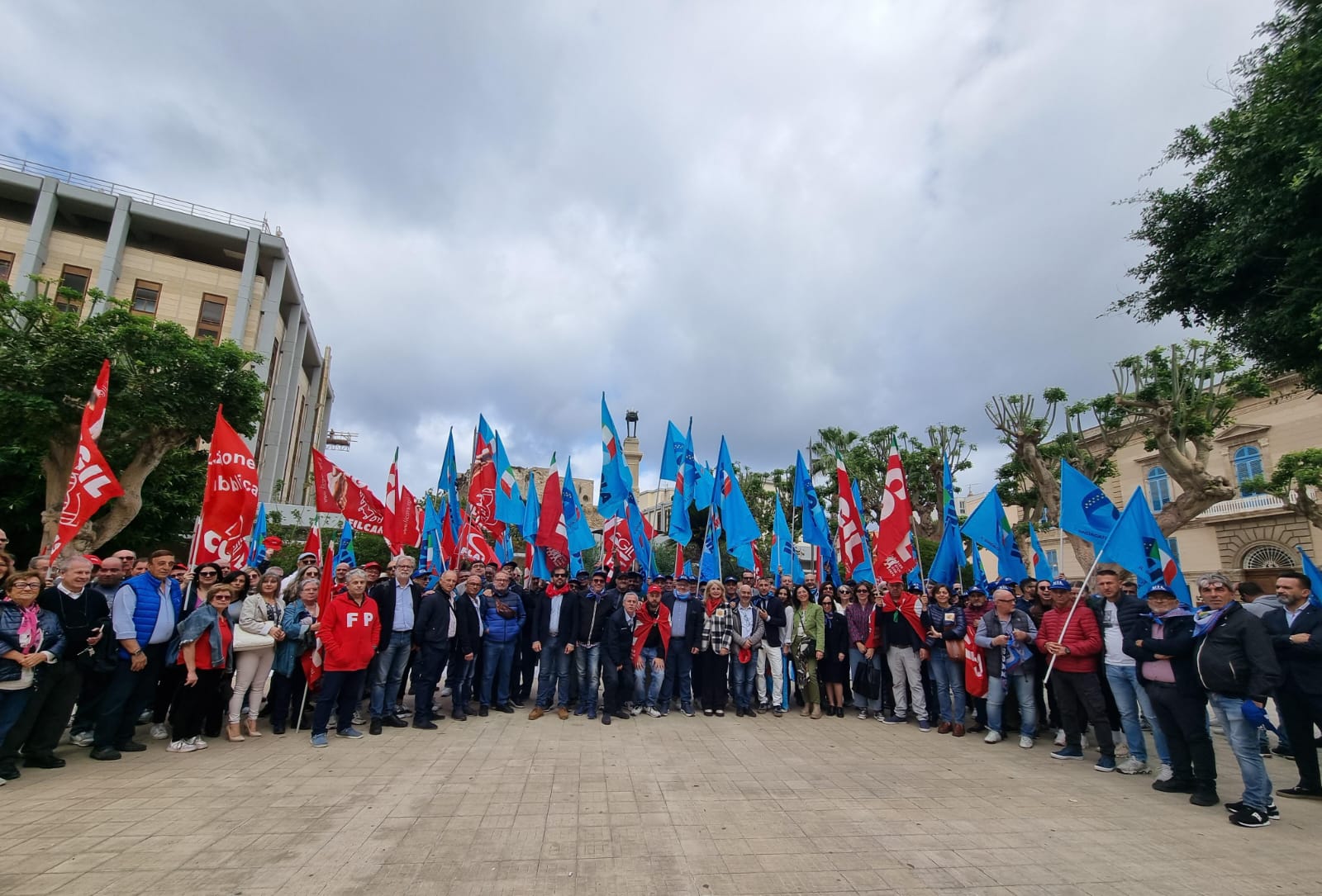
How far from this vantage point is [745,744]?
726cm

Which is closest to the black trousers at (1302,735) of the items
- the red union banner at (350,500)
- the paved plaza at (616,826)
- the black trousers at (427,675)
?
the paved plaza at (616,826)

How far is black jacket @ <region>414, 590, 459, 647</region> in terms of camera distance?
793 centimetres

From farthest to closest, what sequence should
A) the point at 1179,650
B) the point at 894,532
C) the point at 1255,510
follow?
1. the point at 1255,510
2. the point at 894,532
3. the point at 1179,650

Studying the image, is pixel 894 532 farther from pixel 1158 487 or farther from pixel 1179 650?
pixel 1158 487

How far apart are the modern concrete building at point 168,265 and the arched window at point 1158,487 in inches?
1924

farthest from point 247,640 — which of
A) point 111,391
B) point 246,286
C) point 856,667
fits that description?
point 246,286

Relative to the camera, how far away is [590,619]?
8.73m

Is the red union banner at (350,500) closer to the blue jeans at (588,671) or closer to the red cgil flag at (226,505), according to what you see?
the red cgil flag at (226,505)

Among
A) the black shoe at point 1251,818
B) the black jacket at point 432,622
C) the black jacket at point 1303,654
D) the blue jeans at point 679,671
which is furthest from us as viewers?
the blue jeans at point 679,671

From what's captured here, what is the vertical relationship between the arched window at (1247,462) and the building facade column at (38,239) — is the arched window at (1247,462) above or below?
below

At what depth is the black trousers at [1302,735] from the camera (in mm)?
5621

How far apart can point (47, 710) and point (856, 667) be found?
9364mm

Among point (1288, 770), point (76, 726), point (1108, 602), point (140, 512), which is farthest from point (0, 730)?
point (140, 512)

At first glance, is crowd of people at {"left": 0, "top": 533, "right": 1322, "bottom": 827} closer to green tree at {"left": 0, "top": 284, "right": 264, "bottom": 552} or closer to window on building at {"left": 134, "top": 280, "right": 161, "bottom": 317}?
green tree at {"left": 0, "top": 284, "right": 264, "bottom": 552}
